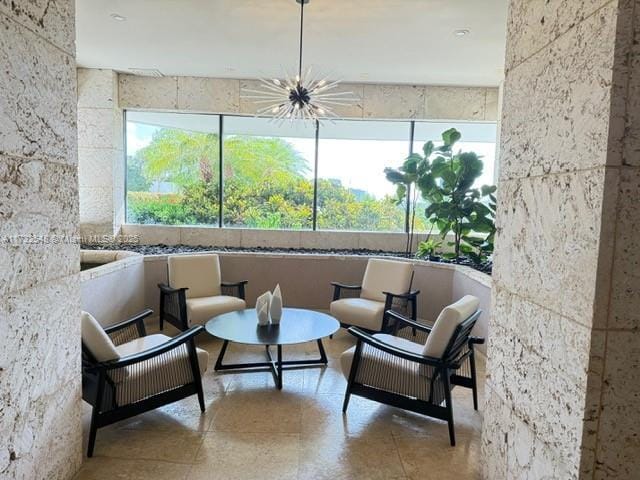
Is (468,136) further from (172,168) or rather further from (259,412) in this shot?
(259,412)

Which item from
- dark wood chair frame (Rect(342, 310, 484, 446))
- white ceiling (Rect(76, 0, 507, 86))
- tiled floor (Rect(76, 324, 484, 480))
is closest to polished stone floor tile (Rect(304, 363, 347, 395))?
tiled floor (Rect(76, 324, 484, 480))

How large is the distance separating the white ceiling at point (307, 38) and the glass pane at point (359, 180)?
0.97 m

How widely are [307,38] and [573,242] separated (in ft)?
13.1

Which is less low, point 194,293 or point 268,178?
point 268,178

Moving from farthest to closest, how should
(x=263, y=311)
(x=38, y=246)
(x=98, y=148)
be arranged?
1. (x=98, y=148)
2. (x=263, y=311)
3. (x=38, y=246)

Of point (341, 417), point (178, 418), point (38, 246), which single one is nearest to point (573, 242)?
point (341, 417)

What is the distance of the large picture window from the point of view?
665 cm

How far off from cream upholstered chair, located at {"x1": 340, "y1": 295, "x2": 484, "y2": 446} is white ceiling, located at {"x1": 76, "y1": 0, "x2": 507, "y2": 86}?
2.92 m

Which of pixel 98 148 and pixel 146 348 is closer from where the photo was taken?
pixel 146 348

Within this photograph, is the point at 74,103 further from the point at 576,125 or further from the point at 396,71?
the point at 396,71

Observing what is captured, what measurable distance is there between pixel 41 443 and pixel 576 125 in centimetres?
272

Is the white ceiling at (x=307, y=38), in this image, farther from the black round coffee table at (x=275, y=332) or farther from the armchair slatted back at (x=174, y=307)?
the black round coffee table at (x=275, y=332)

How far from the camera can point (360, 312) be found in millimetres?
4316

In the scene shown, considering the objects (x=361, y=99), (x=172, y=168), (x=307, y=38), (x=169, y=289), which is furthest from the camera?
(x=172, y=168)
